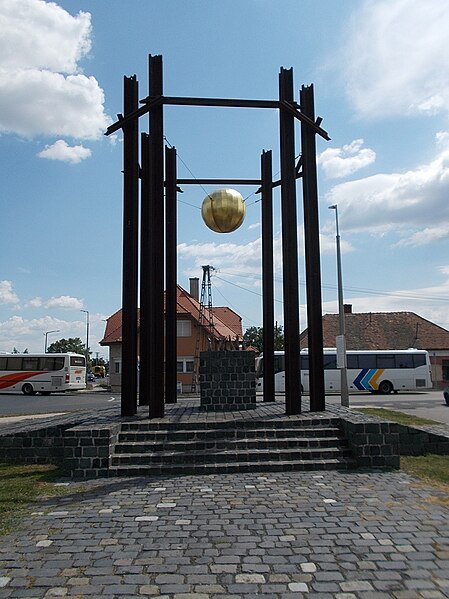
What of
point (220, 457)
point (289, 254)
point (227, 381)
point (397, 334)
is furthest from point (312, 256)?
point (397, 334)

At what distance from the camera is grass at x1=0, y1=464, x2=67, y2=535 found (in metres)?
5.91

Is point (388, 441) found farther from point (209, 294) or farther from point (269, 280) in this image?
point (209, 294)

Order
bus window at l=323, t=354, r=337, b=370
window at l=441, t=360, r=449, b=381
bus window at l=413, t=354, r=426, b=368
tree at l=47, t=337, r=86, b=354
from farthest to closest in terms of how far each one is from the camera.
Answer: tree at l=47, t=337, r=86, b=354 → window at l=441, t=360, r=449, b=381 → bus window at l=413, t=354, r=426, b=368 → bus window at l=323, t=354, r=337, b=370

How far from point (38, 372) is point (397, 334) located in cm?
2858

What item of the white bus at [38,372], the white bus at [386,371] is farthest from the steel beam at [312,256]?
the white bus at [38,372]

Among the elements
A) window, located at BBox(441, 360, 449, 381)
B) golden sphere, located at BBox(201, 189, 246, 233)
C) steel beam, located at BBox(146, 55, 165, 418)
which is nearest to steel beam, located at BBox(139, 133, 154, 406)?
golden sphere, located at BBox(201, 189, 246, 233)

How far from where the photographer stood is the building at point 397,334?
44.2 metres

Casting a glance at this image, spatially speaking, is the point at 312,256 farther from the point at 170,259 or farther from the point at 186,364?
the point at 186,364

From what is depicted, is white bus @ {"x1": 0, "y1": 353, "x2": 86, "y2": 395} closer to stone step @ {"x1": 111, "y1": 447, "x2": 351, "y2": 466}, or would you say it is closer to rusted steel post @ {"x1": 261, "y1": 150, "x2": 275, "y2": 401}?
rusted steel post @ {"x1": 261, "y1": 150, "x2": 275, "y2": 401}

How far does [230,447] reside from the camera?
27.9 feet

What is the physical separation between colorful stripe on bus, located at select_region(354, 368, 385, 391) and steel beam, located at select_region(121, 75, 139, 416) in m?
25.0

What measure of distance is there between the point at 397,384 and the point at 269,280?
74.2 ft

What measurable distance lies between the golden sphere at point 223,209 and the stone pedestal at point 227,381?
2.85 m

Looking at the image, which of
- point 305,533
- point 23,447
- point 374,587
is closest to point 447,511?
point 305,533
